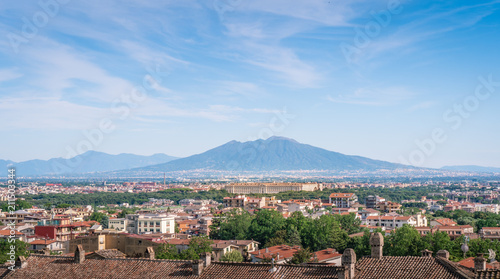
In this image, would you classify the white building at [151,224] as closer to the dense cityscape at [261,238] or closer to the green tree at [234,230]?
the dense cityscape at [261,238]

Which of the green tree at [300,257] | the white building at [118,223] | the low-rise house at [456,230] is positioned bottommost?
the low-rise house at [456,230]

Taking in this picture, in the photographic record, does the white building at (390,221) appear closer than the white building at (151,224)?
No

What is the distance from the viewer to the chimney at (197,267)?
17.5m

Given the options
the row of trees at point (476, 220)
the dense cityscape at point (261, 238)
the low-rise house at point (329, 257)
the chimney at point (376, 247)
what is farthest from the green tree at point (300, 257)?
the row of trees at point (476, 220)

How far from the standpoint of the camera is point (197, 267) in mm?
17547

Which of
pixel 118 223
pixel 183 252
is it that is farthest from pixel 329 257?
pixel 118 223

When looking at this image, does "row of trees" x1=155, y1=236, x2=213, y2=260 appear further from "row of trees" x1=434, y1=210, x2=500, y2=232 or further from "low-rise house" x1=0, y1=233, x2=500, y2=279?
"row of trees" x1=434, y1=210, x2=500, y2=232

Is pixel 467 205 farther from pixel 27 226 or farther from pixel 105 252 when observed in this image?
pixel 105 252

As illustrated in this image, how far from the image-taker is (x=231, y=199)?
12212 centimetres

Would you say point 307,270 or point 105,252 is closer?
point 307,270

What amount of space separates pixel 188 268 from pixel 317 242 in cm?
3081

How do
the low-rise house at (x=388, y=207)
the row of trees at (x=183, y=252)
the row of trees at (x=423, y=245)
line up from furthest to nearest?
the low-rise house at (x=388, y=207), the row of trees at (x=423, y=245), the row of trees at (x=183, y=252)

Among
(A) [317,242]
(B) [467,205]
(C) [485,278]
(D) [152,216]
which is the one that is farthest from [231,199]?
(C) [485,278]

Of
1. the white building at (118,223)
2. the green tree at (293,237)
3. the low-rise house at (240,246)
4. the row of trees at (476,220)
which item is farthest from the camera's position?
the row of trees at (476,220)
